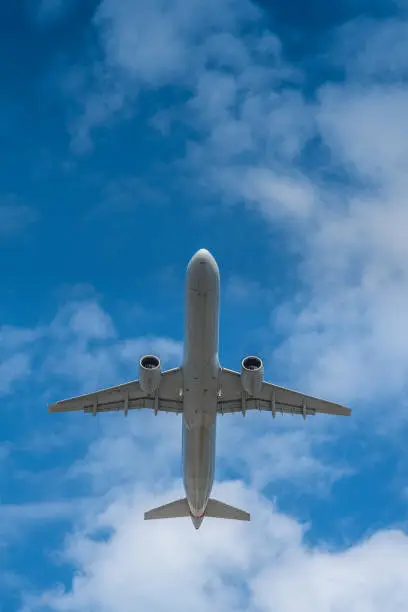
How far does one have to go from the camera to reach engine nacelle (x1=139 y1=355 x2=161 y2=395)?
3924 centimetres

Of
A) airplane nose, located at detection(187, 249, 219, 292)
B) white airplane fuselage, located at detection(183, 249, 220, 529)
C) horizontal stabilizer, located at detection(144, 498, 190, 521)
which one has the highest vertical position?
airplane nose, located at detection(187, 249, 219, 292)

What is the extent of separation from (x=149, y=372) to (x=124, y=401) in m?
6.72

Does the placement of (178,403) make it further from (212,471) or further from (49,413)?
(49,413)

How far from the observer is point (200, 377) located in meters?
38.9

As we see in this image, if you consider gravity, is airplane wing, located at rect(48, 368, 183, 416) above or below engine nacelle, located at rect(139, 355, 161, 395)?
above

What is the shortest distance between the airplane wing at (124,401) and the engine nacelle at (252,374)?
526 centimetres

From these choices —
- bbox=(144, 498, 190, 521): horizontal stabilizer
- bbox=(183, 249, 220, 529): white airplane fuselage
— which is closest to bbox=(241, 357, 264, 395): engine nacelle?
bbox=(183, 249, 220, 529): white airplane fuselage

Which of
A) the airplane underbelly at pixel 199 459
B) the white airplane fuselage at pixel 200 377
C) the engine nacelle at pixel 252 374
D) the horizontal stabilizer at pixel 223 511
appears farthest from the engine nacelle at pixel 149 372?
the horizontal stabilizer at pixel 223 511

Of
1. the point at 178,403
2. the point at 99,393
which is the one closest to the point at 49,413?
the point at 99,393

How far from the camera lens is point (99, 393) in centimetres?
4459

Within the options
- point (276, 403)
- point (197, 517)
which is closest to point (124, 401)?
point (197, 517)

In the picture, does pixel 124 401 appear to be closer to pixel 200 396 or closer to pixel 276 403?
pixel 200 396

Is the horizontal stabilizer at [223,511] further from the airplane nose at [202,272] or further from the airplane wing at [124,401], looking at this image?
the airplane nose at [202,272]

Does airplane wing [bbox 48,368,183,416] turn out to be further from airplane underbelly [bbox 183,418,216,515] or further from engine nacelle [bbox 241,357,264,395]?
engine nacelle [bbox 241,357,264,395]
